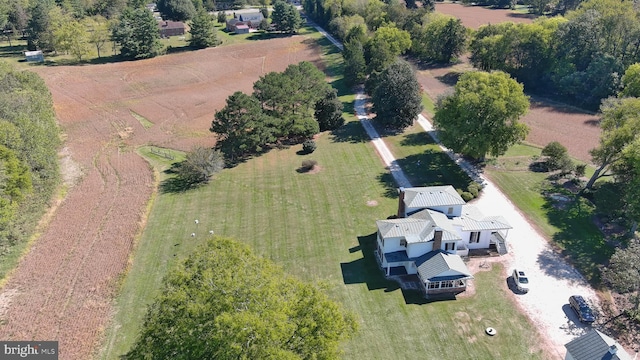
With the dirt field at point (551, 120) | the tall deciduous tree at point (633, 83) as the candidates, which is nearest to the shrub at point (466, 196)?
the dirt field at point (551, 120)

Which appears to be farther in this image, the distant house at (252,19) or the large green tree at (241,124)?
the distant house at (252,19)

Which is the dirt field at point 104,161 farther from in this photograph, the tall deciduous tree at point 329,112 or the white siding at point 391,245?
the white siding at point 391,245

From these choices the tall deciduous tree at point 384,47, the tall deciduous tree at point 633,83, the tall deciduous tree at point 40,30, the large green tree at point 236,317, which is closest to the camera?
the large green tree at point 236,317

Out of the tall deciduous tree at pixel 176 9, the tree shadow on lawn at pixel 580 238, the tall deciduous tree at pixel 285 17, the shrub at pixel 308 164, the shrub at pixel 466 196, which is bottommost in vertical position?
the tree shadow on lawn at pixel 580 238

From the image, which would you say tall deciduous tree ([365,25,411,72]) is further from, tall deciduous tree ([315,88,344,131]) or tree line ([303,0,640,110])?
tall deciduous tree ([315,88,344,131])

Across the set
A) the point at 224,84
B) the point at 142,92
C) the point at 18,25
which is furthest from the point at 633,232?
the point at 18,25

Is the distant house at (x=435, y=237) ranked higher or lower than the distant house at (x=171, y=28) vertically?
lower
